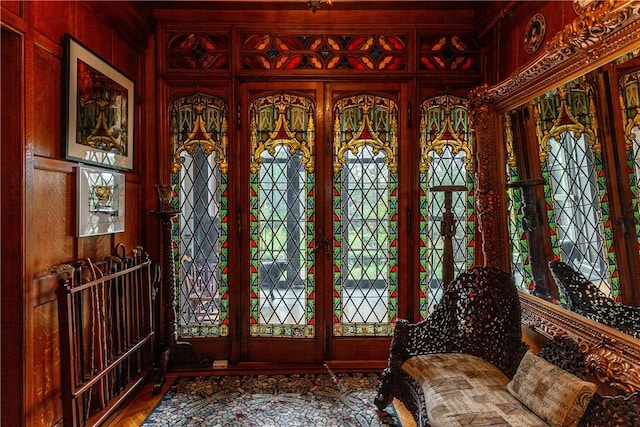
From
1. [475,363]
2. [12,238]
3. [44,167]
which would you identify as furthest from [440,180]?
[12,238]

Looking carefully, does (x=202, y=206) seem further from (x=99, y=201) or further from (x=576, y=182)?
(x=576, y=182)

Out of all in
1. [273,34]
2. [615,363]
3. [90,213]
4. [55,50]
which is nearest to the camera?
[615,363]

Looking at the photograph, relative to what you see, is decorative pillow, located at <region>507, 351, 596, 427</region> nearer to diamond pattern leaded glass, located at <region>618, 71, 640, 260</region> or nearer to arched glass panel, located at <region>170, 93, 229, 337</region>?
diamond pattern leaded glass, located at <region>618, 71, 640, 260</region>

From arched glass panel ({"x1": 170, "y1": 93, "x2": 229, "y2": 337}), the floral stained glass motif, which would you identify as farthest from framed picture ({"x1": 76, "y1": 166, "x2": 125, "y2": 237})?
the floral stained glass motif

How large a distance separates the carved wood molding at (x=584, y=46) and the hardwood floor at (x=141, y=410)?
2.13 meters

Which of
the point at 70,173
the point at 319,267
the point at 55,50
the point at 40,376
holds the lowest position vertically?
the point at 40,376

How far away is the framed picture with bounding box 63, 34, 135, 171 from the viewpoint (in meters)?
2.01

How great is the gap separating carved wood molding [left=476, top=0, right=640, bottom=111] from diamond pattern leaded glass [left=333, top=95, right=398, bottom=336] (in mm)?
1095

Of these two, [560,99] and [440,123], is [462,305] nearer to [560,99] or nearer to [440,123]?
[560,99]

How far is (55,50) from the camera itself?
6.37 feet

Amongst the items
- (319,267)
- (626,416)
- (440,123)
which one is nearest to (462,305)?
(626,416)

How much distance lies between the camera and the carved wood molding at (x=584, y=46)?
→ 4.59 feet

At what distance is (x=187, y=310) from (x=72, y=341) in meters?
1.17

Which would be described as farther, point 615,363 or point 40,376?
point 40,376
